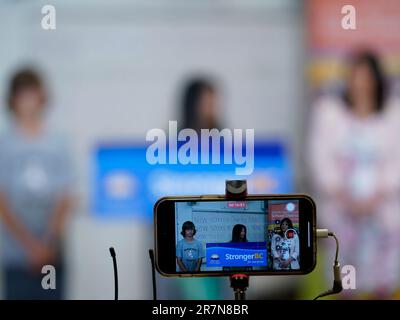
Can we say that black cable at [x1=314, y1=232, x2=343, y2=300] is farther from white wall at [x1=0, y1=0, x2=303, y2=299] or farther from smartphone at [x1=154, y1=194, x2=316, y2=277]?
white wall at [x1=0, y1=0, x2=303, y2=299]

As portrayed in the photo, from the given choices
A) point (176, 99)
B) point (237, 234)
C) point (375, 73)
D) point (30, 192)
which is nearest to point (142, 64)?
point (176, 99)

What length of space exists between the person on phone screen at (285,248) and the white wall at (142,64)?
1841 mm

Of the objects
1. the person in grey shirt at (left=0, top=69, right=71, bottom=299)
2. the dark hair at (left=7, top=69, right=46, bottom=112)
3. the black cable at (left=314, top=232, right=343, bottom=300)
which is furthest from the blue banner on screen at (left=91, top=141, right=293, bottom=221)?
the black cable at (left=314, top=232, right=343, bottom=300)

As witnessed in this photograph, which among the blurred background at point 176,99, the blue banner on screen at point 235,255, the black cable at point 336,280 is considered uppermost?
the blurred background at point 176,99

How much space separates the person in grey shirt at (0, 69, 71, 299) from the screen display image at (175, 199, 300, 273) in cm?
192

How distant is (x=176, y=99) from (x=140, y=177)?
310mm

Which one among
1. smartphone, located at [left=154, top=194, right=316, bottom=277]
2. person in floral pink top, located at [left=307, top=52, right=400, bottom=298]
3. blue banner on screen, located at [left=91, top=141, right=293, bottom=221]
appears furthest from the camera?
person in floral pink top, located at [left=307, top=52, right=400, bottom=298]

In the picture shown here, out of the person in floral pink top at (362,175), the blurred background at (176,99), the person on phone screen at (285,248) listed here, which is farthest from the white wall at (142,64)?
the person on phone screen at (285,248)

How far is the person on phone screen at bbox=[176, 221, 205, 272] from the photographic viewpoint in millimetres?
1091

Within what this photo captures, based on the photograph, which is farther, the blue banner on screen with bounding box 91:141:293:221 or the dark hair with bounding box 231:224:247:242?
the blue banner on screen with bounding box 91:141:293:221

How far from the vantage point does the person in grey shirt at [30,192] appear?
2.96 m

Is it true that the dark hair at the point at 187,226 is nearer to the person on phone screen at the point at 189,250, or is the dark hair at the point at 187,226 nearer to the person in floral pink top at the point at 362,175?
the person on phone screen at the point at 189,250

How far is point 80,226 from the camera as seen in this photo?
2969 millimetres

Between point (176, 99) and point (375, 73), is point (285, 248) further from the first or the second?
point (375, 73)
